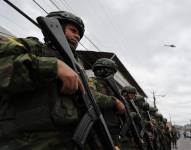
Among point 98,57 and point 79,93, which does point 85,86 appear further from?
point 98,57

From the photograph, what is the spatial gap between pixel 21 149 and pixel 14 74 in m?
0.46

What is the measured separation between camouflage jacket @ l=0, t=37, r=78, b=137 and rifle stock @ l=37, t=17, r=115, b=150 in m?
0.11

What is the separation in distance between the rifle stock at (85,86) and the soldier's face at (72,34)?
30 cm

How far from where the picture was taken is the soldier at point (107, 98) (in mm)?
3584

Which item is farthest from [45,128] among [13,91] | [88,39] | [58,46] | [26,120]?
[88,39]

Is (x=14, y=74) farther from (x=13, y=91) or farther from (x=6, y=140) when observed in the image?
(x=6, y=140)

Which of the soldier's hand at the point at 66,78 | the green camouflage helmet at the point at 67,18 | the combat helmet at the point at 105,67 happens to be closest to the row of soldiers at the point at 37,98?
the soldier's hand at the point at 66,78

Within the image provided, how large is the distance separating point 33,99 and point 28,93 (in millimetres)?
50

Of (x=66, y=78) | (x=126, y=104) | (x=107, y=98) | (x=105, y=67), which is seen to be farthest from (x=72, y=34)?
(x=126, y=104)

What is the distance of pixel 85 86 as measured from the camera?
2510 mm

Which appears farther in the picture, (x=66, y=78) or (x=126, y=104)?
(x=126, y=104)

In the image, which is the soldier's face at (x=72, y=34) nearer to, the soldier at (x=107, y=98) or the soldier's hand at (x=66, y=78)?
the soldier's hand at (x=66, y=78)

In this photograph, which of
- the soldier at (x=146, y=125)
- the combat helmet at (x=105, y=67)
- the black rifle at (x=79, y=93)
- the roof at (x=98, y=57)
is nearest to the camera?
the black rifle at (x=79, y=93)

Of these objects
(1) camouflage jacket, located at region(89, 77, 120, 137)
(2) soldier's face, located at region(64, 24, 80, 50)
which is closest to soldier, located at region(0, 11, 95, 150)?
(2) soldier's face, located at region(64, 24, 80, 50)
